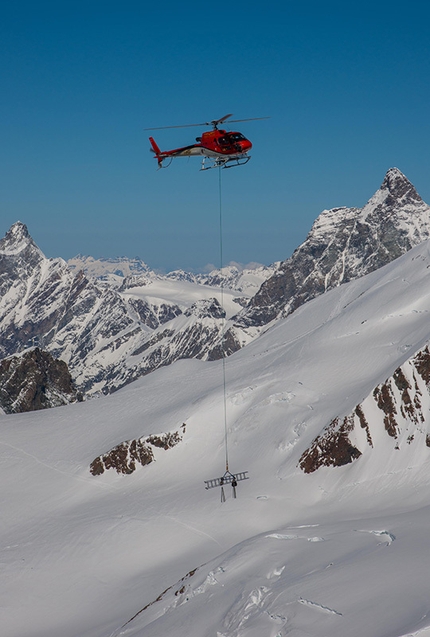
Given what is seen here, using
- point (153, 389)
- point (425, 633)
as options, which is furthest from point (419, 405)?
point (153, 389)

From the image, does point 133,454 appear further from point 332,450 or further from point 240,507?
point 332,450

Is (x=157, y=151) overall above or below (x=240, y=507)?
above

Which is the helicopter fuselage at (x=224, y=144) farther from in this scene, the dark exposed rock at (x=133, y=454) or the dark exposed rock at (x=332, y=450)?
the dark exposed rock at (x=133, y=454)

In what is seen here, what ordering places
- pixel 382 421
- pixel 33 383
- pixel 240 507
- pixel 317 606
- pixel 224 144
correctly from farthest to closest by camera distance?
pixel 33 383, pixel 382 421, pixel 240 507, pixel 224 144, pixel 317 606

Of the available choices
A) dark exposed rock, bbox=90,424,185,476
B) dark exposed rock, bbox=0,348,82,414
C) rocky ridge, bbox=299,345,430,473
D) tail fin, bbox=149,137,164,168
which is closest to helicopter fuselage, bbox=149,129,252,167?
tail fin, bbox=149,137,164,168

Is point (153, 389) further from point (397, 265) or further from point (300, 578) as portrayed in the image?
point (300, 578)

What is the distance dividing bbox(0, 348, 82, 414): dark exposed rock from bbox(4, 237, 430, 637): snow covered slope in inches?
1712

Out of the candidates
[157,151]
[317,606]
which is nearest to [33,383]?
[157,151]

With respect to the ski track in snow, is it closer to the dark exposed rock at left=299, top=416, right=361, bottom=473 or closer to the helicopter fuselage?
the dark exposed rock at left=299, top=416, right=361, bottom=473

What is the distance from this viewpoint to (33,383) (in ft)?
480

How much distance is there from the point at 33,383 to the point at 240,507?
8824 cm

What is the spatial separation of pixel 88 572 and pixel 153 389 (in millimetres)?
44888

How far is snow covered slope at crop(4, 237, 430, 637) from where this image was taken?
41.2 m

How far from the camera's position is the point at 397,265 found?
405 ft
